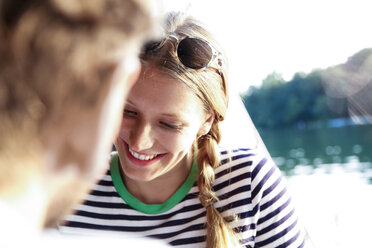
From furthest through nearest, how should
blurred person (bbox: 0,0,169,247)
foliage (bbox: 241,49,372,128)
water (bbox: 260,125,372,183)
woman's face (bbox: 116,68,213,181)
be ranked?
1. foliage (bbox: 241,49,372,128)
2. water (bbox: 260,125,372,183)
3. woman's face (bbox: 116,68,213,181)
4. blurred person (bbox: 0,0,169,247)

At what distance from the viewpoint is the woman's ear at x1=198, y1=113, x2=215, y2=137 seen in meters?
1.56

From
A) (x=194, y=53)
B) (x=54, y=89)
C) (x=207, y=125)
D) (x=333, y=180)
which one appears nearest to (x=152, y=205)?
(x=207, y=125)

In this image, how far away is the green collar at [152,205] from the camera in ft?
4.96

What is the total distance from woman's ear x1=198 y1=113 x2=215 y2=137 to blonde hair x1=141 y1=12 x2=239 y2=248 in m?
0.02

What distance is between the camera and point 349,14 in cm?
1432

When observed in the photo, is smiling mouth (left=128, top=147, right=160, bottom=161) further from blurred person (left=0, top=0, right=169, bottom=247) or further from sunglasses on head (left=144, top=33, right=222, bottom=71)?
blurred person (left=0, top=0, right=169, bottom=247)

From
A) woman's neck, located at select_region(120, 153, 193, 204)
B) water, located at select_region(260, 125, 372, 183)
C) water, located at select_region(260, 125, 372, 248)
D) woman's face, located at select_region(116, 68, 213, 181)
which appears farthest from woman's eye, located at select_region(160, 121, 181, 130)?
water, located at select_region(260, 125, 372, 183)

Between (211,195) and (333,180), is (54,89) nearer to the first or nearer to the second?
(211,195)

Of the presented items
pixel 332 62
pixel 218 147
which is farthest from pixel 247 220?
pixel 332 62

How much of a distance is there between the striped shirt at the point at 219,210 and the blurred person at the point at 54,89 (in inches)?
39.5

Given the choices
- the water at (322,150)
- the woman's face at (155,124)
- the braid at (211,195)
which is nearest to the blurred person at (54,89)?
the woman's face at (155,124)

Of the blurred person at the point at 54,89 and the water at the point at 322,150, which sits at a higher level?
the water at the point at 322,150

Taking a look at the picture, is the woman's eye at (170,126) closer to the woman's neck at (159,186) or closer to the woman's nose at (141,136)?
the woman's nose at (141,136)

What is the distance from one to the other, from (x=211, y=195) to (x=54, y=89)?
1056 millimetres
